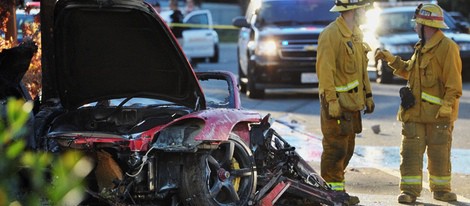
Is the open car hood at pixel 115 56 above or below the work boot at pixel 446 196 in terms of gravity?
above

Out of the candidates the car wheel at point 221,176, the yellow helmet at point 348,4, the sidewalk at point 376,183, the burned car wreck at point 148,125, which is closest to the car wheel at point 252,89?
the sidewalk at point 376,183

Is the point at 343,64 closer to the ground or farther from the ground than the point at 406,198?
farther from the ground

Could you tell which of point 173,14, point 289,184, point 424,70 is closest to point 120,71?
point 289,184

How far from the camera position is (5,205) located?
1.61 meters

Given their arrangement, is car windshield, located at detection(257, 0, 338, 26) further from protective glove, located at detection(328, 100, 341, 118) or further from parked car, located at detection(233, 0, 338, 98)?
protective glove, located at detection(328, 100, 341, 118)

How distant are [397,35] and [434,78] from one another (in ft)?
38.9

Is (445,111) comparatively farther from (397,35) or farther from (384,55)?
(397,35)

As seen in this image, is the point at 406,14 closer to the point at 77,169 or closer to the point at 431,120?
the point at 431,120

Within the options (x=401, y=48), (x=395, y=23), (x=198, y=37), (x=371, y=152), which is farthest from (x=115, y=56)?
(x=198, y=37)

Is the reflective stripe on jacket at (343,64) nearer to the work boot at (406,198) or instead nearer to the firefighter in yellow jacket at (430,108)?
the firefighter in yellow jacket at (430,108)

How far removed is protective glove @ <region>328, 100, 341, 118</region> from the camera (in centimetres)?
679

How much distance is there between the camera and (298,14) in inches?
645

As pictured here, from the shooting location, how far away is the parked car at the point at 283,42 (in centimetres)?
1573

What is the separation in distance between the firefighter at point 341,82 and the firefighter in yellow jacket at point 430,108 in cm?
51
